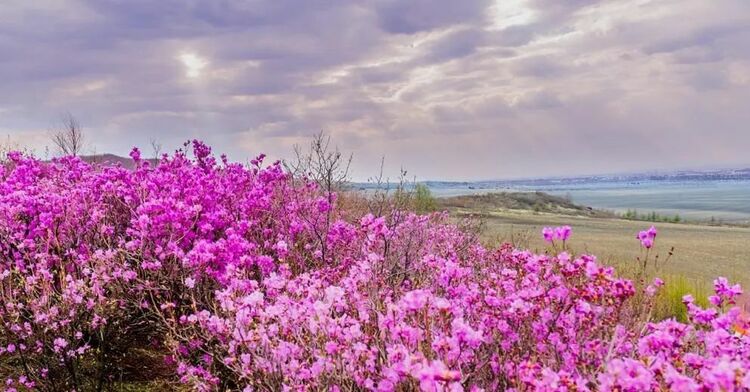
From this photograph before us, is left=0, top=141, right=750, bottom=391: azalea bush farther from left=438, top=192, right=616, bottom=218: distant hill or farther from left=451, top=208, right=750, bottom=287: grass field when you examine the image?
left=438, top=192, right=616, bottom=218: distant hill

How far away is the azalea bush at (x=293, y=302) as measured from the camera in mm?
3006

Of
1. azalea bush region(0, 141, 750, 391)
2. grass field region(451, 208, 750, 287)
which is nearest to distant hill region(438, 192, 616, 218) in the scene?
grass field region(451, 208, 750, 287)

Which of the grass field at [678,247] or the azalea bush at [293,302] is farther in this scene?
the grass field at [678,247]

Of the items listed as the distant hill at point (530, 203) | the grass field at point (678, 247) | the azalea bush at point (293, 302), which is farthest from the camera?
the distant hill at point (530, 203)

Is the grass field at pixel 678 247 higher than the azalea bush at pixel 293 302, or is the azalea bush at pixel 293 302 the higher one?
the azalea bush at pixel 293 302

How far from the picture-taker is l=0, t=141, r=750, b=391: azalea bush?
3.01 m

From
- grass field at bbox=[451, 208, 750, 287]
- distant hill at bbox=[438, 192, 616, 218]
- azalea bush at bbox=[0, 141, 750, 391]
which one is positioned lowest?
grass field at bbox=[451, 208, 750, 287]

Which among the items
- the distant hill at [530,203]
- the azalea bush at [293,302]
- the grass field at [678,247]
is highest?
the azalea bush at [293,302]

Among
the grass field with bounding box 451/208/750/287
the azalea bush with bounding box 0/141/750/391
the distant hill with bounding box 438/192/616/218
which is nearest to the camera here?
the azalea bush with bounding box 0/141/750/391

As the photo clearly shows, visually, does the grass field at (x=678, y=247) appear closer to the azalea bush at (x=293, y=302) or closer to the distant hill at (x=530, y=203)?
the azalea bush at (x=293, y=302)

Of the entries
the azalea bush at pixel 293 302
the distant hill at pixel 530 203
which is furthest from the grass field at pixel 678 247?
the distant hill at pixel 530 203

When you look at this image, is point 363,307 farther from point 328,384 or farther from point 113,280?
point 113,280

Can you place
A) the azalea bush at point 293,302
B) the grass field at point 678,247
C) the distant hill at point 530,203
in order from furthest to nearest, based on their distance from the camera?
the distant hill at point 530,203 < the grass field at point 678,247 < the azalea bush at point 293,302

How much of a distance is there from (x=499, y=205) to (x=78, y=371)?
33.6 m
